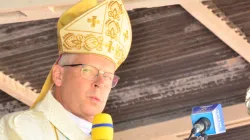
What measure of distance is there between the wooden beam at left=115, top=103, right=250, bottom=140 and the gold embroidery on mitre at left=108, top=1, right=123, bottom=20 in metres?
3.85

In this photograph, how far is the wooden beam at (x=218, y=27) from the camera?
4.67 metres

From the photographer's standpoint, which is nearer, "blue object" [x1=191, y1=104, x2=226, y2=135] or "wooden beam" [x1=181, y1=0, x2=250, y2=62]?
"blue object" [x1=191, y1=104, x2=226, y2=135]

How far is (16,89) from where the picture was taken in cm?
576

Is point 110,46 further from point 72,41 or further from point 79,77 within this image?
point 79,77

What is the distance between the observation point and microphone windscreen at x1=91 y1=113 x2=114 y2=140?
226cm

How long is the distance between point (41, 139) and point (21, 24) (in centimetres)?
238

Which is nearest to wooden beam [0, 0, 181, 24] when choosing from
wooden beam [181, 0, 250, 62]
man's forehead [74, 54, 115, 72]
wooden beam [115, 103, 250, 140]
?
wooden beam [181, 0, 250, 62]

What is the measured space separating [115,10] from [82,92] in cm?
68

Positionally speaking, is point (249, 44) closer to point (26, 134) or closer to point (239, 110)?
point (239, 110)

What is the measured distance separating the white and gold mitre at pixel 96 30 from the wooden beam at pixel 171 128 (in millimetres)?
3805

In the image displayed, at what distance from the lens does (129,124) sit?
7.05 meters

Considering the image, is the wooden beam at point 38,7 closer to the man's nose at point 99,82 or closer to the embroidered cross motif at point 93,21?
the embroidered cross motif at point 93,21

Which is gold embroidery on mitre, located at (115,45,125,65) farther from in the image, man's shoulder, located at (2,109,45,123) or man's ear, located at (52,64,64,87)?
man's shoulder, located at (2,109,45,123)

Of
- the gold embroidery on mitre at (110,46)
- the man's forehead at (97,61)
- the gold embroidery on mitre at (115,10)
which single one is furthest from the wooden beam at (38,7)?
the man's forehead at (97,61)
